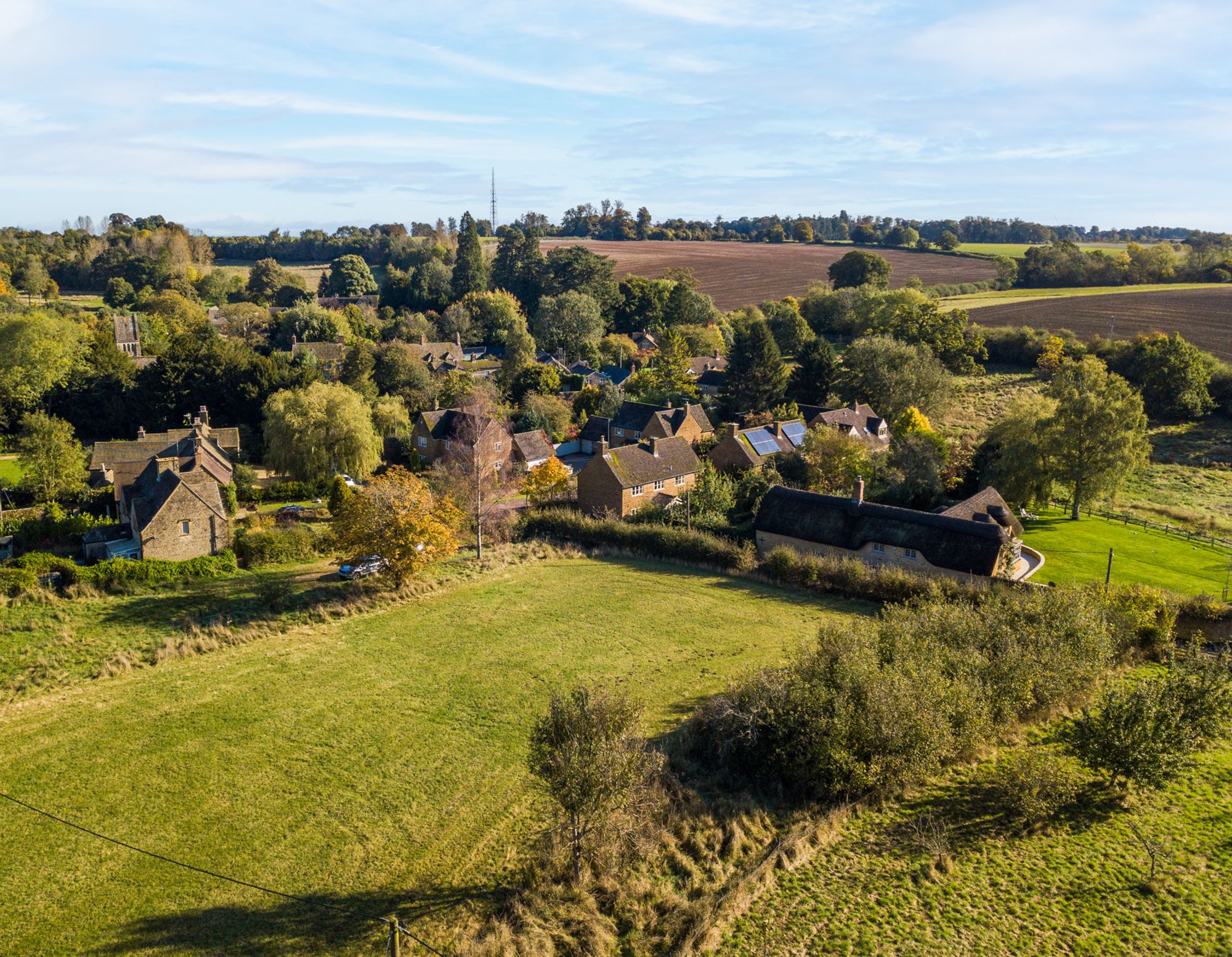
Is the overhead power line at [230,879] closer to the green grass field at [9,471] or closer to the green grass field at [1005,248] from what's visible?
the green grass field at [9,471]

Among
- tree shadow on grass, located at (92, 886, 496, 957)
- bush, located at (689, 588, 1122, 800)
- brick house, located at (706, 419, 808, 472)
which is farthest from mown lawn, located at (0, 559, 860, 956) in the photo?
brick house, located at (706, 419, 808, 472)

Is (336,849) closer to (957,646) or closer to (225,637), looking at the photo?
(225,637)

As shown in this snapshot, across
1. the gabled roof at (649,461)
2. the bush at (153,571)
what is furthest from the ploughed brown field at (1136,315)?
the bush at (153,571)

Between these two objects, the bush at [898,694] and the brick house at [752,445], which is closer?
the bush at [898,694]

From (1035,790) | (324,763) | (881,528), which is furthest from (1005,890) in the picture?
(881,528)

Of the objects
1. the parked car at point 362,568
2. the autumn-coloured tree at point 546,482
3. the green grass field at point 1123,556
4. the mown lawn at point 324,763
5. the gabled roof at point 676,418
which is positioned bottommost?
the mown lawn at point 324,763

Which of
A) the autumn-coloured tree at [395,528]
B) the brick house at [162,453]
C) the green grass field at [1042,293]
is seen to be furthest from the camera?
the green grass field at [1042,293]

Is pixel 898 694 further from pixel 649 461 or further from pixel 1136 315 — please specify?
pixel 1136 315
